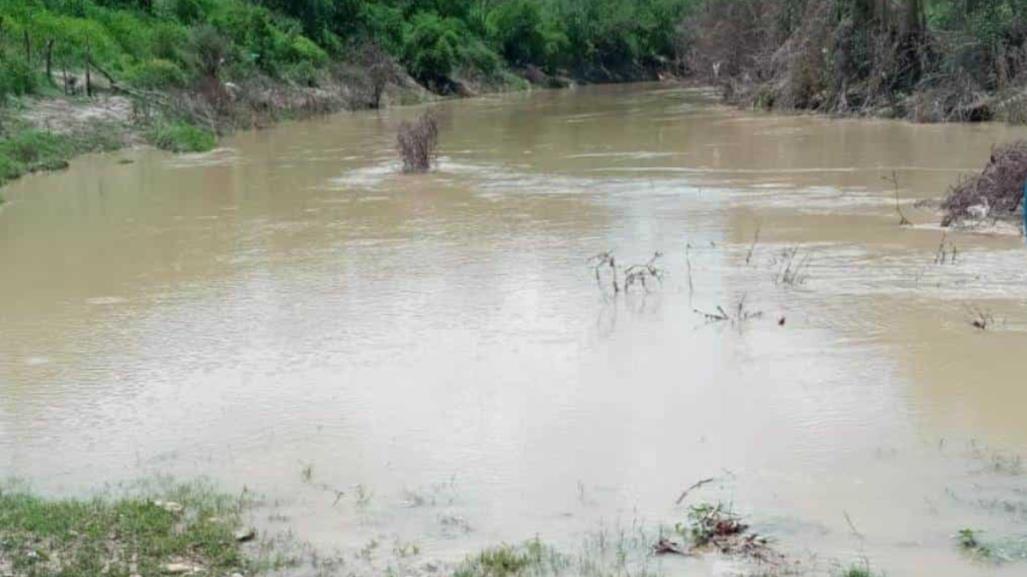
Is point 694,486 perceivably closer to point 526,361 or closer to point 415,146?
point 526,361

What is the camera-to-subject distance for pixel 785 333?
884 centimetres

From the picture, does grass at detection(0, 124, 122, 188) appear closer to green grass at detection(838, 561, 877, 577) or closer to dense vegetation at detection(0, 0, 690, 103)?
dense vegetation at detection(0, 0, 690, 103)

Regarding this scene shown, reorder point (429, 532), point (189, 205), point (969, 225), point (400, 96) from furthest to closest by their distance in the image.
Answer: point (400, 96) < point (189, 205) < point (969, 225) < point (429, 532)

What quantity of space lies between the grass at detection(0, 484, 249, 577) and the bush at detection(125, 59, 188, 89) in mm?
21965

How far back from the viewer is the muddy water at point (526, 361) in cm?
586

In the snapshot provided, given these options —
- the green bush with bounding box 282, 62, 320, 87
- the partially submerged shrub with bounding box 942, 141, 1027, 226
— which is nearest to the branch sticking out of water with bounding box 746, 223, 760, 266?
the partially submerged shrub with bounding box 942, 141, 1027, 226

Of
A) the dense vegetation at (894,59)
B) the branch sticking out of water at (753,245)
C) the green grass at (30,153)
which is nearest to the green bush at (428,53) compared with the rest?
the dense vegetation at (894,59)

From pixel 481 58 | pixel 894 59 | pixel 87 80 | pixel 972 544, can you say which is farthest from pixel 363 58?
pixel 972 544

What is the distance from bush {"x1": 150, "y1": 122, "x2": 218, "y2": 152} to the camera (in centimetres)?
2289

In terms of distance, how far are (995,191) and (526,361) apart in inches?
263

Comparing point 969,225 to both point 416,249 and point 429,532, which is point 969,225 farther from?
point 429,532

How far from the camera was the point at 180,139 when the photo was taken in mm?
23094

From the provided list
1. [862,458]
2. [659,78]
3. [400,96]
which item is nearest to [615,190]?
[862,458]

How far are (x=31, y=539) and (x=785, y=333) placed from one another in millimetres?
5466
